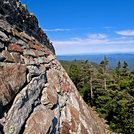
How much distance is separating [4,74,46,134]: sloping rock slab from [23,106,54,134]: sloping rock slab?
0.26m

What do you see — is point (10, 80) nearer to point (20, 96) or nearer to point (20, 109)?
point (20, 96)

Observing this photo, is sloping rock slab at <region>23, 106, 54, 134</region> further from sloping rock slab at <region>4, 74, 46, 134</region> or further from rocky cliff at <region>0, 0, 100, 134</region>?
sloping rock slab at <region>4, 74, 46, 134</region>

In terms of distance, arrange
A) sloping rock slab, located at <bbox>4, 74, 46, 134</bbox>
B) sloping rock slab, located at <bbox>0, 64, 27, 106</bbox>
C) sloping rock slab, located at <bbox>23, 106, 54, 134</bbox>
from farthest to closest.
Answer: sloping rock slab, located at <bbox>23, 106, 54, 134</bbox>
sloping rock slab, located at <bbox>0, 64, 27, 106</bbox>
sloping rock slab, located at <bbox>4, 74, 46, 134</bbox>

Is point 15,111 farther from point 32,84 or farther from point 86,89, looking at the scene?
point 86,89

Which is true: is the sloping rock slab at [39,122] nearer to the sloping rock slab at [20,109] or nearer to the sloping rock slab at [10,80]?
the sloping rock slab at [20,109]


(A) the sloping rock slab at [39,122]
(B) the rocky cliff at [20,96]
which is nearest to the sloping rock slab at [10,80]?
(B) the rocky cliff at [20,96]

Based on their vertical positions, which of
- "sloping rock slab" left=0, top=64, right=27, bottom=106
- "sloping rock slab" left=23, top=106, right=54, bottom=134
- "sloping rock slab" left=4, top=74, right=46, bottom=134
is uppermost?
"sloping rock slab" left=0, top=64, right=27, bottom=106

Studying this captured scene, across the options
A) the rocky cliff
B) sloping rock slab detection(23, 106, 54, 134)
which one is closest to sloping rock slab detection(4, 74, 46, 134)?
the rocky cliff

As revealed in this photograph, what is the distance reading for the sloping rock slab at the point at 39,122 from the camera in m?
3.48

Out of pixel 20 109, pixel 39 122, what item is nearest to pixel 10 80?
pixel 20 109

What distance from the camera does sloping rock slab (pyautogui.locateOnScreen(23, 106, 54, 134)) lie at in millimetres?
3480

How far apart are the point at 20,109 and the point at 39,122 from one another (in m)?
0.94

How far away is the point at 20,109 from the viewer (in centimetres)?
352

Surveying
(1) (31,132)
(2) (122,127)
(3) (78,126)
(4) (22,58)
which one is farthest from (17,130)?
(2) (122,127)
